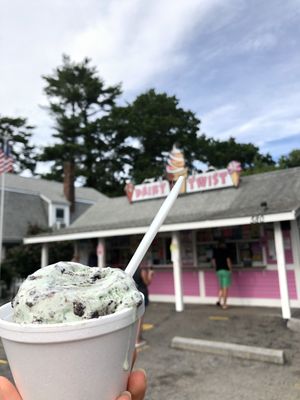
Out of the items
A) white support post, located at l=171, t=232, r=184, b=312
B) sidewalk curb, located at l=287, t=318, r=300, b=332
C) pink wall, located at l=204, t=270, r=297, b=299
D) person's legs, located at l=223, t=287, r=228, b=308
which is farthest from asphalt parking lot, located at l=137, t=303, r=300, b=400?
pink wall, located at l=204, t=270, r=297, b=299

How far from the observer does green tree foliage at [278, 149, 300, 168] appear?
33.9 m

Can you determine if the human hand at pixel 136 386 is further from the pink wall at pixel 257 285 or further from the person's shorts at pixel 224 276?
the pink wall at pixel 257 285

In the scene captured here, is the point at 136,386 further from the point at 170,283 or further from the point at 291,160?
the point at 291,160

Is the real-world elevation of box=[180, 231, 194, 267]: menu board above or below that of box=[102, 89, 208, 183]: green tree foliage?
below

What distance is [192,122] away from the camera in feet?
126

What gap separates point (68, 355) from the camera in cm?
100

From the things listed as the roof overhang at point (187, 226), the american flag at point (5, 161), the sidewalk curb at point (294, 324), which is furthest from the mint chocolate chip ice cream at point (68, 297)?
the american flag at point (5, 161)

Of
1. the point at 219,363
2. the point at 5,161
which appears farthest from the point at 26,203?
the point at 219,363

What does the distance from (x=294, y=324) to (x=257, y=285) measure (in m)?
2.60

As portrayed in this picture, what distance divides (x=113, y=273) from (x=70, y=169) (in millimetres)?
23101

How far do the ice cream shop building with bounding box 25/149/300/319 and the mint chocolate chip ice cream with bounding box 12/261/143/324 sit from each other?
7.33 meters

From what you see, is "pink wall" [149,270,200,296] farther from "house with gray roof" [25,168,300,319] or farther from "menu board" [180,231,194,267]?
"menu board" [180,231,194,267]

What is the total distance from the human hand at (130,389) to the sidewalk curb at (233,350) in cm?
490

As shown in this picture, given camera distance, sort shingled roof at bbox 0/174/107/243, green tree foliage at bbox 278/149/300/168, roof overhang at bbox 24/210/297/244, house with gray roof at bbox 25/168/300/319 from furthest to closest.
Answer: green tree foliage at bbox 278/149/300/168 < shingled roof at bbox 0/174/107/243 < house with gray roof at bbox 25/168/300/319 < roof overhang at bbox 24/210/297/244
